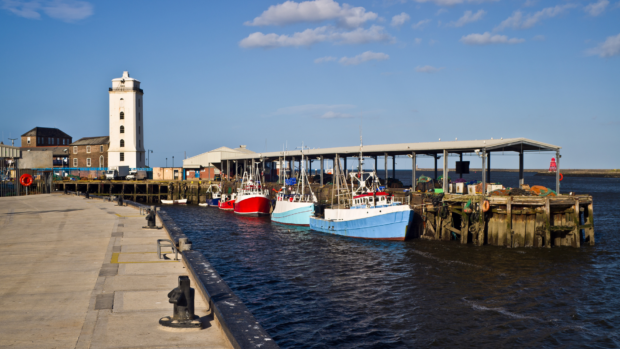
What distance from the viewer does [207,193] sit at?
101062 millimetres

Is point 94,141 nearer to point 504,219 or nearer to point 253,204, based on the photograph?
point 253,204

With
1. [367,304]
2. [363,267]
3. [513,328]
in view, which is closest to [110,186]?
[363,267]

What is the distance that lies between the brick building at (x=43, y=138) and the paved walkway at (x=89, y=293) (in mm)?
139176

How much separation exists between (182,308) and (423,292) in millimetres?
18689

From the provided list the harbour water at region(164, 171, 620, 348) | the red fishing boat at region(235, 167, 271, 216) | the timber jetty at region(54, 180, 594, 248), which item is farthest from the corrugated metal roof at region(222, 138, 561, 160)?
the red fishing boat at region(235, 167, 271, 216)

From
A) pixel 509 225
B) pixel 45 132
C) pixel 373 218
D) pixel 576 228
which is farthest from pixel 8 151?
pixel 45 132

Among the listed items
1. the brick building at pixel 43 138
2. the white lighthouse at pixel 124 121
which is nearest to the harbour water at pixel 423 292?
the white lighthouse at pixel 124 121

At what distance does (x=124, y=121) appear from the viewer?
372ft

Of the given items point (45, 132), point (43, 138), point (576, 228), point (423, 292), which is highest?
point (45, 132)

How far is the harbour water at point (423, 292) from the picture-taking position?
20.5 m

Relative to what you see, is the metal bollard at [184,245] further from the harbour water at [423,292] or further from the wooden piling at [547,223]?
the wooden piling at [547,223]

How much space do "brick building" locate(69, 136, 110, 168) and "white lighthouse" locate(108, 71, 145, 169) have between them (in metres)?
9.71

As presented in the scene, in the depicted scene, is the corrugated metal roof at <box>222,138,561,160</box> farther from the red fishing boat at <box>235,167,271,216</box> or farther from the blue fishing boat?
the red fishing boat at <box>235,167,271,216</box>

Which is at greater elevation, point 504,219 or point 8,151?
point 8,151
